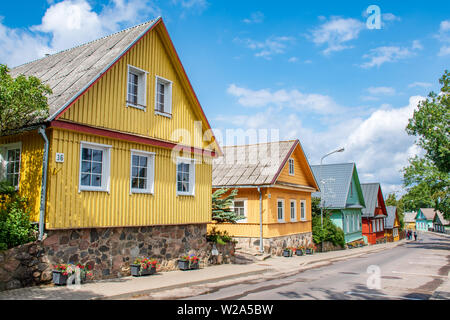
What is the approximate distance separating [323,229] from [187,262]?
17.0m

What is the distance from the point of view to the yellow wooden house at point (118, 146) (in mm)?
11234

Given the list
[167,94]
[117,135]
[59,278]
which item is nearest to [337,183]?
[167,94]

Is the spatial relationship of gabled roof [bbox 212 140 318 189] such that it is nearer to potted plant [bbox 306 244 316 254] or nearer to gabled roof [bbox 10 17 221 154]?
gabled roof [bbox 10 17 221 154]

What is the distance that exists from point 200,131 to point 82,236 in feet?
22.7

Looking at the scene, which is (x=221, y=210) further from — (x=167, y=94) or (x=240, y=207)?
(x=167, y=94)

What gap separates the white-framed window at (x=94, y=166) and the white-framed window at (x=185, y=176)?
3.54 m

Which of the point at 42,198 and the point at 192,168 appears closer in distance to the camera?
the point at 42,198

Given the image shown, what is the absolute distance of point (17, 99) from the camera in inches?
396

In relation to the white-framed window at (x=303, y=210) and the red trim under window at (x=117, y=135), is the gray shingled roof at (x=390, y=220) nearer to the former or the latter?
the white-framed window at (x=303, y=210)

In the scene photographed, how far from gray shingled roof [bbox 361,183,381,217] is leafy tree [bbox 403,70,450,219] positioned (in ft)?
24.3

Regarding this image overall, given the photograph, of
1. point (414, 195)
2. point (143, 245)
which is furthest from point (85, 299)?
point (414, 195)

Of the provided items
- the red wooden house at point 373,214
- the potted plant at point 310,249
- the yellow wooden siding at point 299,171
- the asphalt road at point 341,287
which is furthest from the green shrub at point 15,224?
the red wooden house at point 373,214

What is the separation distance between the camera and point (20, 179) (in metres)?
11.9
